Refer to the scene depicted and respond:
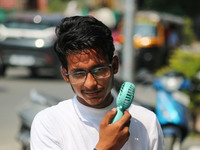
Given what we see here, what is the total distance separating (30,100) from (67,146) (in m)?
2.70

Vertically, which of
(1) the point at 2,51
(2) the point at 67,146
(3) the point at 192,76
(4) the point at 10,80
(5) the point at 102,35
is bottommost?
(4) the point at 10,80

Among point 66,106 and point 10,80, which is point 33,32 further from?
point 66,106

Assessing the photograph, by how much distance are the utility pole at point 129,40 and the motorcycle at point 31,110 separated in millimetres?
2809

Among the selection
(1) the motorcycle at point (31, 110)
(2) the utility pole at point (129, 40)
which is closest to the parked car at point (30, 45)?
(2) the utility pole at point (129, 40)

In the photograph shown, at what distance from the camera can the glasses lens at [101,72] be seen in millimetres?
1766

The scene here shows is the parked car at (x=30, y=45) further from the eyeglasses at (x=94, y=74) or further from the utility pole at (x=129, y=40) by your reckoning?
the eyeglasses at (x=94, y=74)

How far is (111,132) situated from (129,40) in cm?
553

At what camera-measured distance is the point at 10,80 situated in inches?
486

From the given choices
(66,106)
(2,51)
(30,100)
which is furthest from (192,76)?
(2,51)

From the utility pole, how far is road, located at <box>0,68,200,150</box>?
1.07ft

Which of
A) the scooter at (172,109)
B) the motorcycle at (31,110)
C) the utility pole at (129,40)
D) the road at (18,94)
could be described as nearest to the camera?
the motorcycle at (31,110)

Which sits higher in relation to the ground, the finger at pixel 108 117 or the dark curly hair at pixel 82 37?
the dark curly hair at pixel 82 37

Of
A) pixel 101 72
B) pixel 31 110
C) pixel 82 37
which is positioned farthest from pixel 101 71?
pixel 31 110

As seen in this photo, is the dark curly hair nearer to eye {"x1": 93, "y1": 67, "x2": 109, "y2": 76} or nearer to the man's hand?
eye {"x1": 93, "y1": 67, "x2": 109, "y2": 76}
